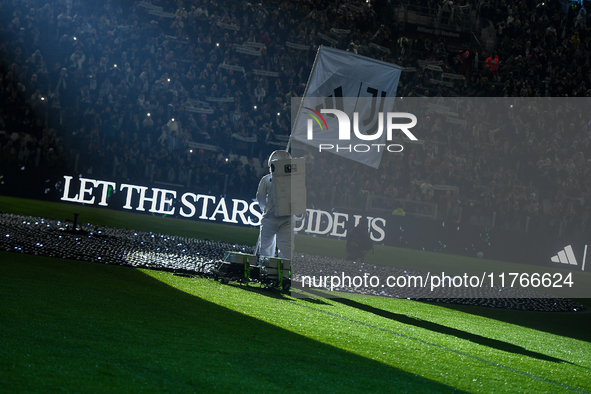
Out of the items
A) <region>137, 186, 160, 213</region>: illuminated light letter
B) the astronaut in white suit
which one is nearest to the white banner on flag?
the astronaut in white suit

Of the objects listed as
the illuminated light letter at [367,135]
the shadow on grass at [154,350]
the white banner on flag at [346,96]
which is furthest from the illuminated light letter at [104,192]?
the shadow on grass at [154,350]

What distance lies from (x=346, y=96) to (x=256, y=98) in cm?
1460

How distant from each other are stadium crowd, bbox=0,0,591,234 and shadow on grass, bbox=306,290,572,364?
1175 cm

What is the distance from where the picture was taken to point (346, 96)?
10875 millimetres

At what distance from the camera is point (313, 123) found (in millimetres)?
10719

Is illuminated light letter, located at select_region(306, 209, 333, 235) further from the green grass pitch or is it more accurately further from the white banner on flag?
the green grass pitch

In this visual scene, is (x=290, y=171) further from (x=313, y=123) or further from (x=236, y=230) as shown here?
(x=236, y=230)

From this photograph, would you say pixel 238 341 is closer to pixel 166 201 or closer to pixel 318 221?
pixel 166 201

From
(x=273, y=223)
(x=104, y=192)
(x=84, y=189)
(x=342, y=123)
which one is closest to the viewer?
(x=273, y=223)

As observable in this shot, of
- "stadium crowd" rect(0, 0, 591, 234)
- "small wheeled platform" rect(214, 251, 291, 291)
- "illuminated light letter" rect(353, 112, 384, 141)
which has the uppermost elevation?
"stadium crowd" rect(0, 0, 591, 234)

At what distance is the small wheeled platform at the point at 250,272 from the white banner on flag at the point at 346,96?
234cm

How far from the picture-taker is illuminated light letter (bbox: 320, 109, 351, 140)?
35.5 feet

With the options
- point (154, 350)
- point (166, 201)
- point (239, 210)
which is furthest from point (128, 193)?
point (154, 350)

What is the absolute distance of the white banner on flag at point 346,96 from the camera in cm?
1048
